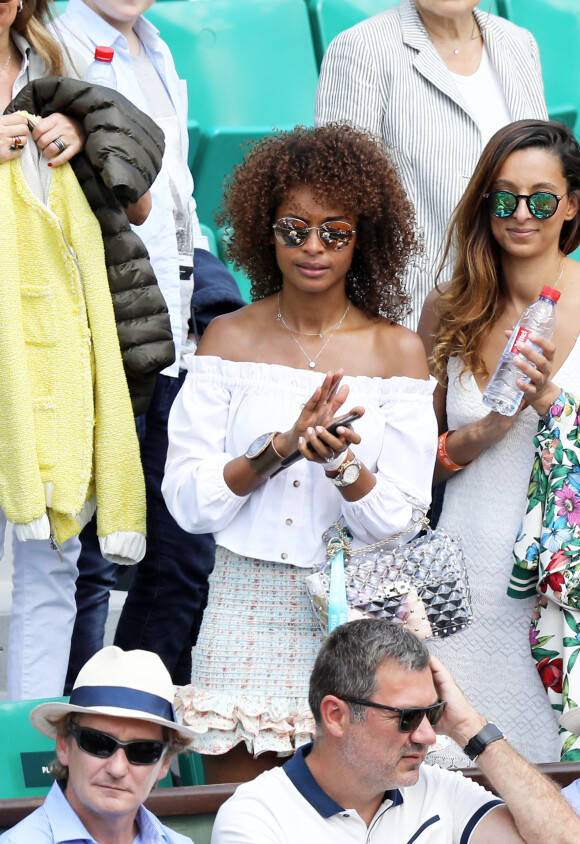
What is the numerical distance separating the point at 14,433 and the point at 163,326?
0.48m

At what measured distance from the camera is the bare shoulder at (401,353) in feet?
10.6

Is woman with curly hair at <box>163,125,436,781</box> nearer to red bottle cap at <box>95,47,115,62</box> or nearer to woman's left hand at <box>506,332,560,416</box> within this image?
woman's left hand at <box>506,332,560,416</box>

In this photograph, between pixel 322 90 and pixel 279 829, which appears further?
pixel 322 90

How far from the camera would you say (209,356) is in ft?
10.5

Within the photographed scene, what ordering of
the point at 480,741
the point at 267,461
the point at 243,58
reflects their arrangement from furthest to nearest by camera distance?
1. the point at 243,58
2. the point at 267,461
3. the point at 480,741

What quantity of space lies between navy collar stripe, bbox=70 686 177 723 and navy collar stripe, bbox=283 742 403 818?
29 cm

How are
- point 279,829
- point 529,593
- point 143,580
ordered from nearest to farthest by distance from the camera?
1. point 279,829
2. point 529,593
3. point 143,580

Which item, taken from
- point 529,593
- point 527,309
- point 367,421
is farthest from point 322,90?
point 529,593

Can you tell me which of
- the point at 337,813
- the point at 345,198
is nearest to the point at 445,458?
the point at 345,198

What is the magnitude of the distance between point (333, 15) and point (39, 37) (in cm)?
299

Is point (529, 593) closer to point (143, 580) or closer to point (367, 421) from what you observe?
point (367, 421)

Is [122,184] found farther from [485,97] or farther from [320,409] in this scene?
[485,97]

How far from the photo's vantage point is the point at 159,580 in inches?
158

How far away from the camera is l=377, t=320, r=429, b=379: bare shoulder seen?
3240mm
